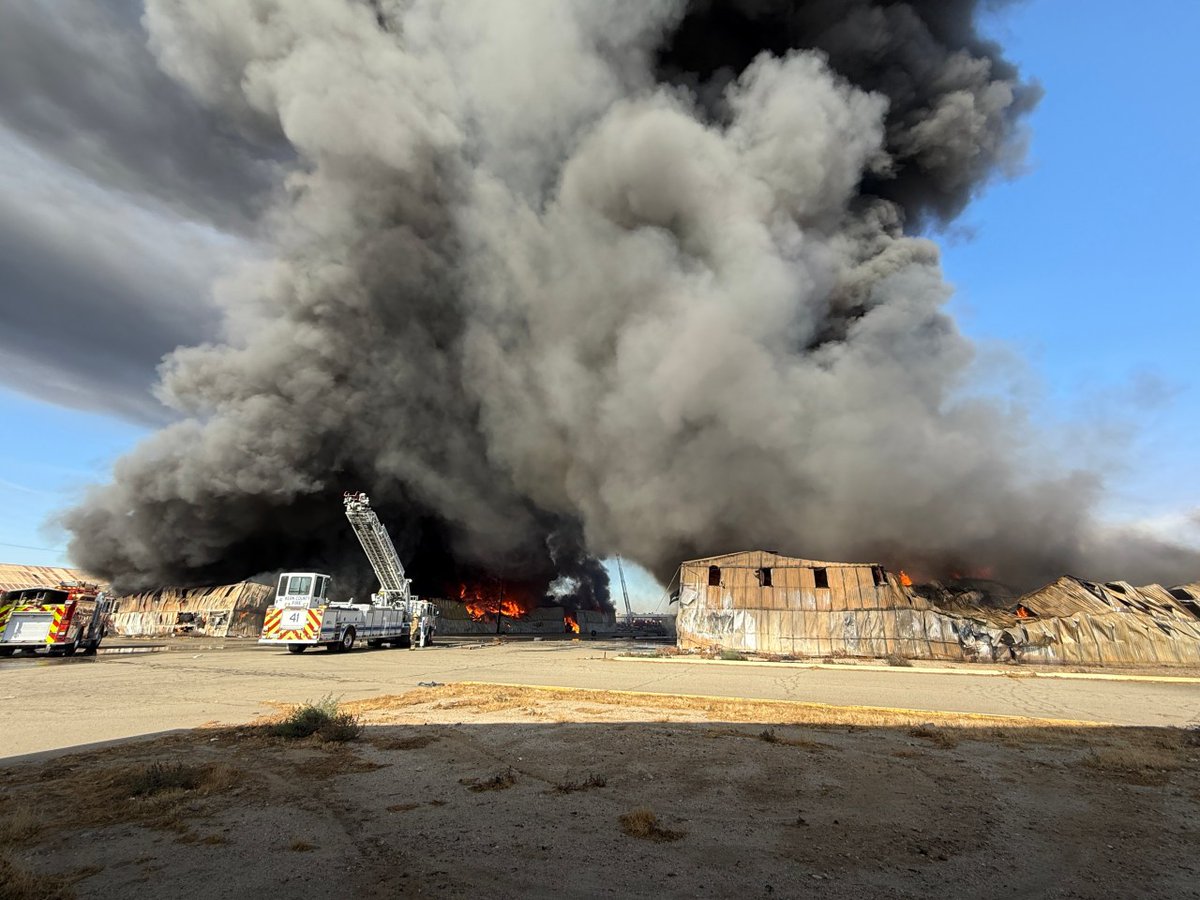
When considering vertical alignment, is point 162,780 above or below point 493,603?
below

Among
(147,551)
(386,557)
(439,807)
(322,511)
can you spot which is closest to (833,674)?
(439,807)

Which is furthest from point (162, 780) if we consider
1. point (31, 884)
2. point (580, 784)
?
point (580, 784)

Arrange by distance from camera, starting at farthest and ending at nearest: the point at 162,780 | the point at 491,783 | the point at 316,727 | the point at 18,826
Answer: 1. the point at 316,727
2. the point at 491,783
3. the point at 162,780
4. the point at 18,826

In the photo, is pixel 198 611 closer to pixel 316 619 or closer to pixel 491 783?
pixel 316 619

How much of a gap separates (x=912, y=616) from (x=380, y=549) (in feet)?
86.1

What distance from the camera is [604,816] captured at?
4148 millimetres

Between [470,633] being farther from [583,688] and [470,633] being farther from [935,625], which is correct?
[583,688]

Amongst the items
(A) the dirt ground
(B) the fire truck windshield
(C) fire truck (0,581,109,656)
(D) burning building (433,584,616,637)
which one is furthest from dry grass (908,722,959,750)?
(D) burning building (433,584,616,637)

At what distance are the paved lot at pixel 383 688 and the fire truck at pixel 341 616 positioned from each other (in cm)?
216

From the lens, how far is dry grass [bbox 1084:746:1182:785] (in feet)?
17.5

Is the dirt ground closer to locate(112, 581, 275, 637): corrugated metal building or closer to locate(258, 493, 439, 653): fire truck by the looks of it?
locate(258, 493, 439, 653): fire truck

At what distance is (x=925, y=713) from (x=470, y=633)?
4171 centimetres

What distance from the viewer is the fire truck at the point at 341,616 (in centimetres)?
2027

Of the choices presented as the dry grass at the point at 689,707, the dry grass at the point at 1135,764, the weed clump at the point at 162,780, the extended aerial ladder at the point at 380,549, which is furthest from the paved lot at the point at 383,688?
the extended aerial ladder at the point at 380,549
